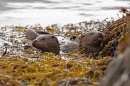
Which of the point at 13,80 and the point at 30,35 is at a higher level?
the point at 13,80

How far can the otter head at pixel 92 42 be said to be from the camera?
680 centimetres

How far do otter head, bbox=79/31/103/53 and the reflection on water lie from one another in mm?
6091

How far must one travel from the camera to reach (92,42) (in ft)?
22.7

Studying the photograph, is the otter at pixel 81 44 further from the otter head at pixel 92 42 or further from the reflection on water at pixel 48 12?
the reflection on water at pixel 48 12

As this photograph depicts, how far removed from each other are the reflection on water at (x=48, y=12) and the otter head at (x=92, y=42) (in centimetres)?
609

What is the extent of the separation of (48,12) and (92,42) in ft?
30.4

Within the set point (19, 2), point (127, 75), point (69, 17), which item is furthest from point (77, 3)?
point (127, 75)

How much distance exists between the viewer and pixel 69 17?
14633 millimetres

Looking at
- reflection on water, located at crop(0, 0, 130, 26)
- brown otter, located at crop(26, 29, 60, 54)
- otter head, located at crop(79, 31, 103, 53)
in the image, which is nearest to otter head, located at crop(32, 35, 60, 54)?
brown otter, located at crop(26, 29, 60, 54)

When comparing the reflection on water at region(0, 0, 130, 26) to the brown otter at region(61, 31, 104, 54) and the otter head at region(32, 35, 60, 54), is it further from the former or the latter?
the brown otter at region(61, 31, 104, 54)

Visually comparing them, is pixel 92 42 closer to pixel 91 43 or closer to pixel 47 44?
pixel 91 43

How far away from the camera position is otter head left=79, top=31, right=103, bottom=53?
680 cm

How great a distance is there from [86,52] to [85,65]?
277 centimetres

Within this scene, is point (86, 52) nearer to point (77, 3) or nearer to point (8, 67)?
point (8, 67)
